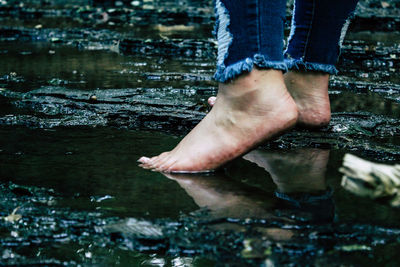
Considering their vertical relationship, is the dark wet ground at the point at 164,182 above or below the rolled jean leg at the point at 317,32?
below

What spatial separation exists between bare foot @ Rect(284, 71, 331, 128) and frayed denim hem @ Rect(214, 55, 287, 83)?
427 mm

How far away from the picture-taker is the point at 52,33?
186 inches

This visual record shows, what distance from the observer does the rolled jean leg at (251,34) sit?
1.33 m

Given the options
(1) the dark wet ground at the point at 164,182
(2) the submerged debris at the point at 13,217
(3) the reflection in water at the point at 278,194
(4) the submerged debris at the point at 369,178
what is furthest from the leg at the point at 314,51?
(2) the submerged debris at the point at 13,217

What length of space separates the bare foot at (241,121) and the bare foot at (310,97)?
39 centimetres

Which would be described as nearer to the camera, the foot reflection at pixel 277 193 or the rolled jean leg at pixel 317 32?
the foot reflection at pixel 277 193

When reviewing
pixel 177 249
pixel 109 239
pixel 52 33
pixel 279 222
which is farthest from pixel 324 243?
pixel 52 33

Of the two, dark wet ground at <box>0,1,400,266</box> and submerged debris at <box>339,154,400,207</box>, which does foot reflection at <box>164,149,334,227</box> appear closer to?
dark wet ground at <box>0,1,400,266</box>

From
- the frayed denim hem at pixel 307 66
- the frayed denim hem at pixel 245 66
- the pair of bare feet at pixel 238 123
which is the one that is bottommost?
the pair of bare feet at pixel 238 123

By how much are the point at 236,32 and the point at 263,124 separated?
0.27 metres

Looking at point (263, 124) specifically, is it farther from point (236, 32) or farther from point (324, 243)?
point (324, 243)

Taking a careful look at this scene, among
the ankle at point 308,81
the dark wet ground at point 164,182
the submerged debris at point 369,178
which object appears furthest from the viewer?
the ankle at point 308,81

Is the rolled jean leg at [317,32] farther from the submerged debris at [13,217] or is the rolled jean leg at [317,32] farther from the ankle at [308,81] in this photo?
the submerged debris at [13,217]

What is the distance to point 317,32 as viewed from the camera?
1.76 metres
